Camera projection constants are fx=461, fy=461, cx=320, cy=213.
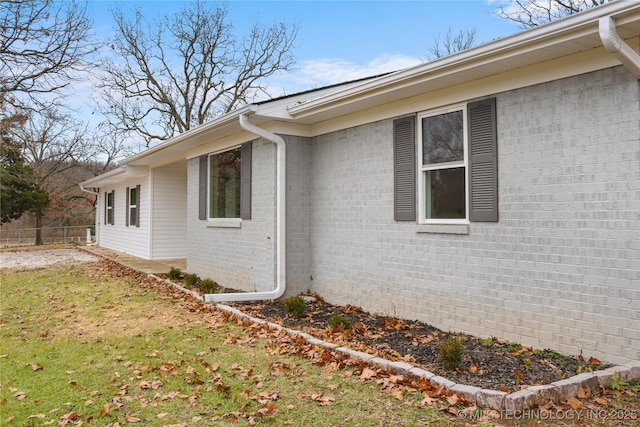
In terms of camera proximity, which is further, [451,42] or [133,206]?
[451,42]

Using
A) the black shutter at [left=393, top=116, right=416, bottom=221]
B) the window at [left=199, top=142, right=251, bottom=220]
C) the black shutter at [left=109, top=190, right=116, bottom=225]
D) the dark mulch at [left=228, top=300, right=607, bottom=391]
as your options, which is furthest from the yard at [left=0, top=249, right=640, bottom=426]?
the black shutter at [left=109, top=190, right=116, bottom=225]

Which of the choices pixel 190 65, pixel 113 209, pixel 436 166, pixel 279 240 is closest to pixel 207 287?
pixel 279 240

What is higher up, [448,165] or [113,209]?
[448,165]

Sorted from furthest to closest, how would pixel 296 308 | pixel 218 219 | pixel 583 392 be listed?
pixel 218 219 → pixel 296 308 → pixel 583 392

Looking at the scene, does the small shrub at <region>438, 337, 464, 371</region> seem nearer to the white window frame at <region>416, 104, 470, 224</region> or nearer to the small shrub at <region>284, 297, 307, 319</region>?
the white window frame at <region>416, 104, 470, 224</region>

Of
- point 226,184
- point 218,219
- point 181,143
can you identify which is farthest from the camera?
point 181,143

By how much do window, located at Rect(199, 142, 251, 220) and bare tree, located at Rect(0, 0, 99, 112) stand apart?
3.14 meters

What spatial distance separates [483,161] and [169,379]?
393 cm

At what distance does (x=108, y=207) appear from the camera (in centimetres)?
2023

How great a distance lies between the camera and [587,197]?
429 centimetres

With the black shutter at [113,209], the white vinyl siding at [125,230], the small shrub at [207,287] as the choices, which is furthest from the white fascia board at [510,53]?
the black shutter at [113,209]

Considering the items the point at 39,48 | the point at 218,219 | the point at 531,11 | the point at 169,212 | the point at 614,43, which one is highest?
the point at 531,11

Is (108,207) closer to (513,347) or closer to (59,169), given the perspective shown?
(59,169)

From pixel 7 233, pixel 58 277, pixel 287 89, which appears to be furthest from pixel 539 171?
pixel 7 233
